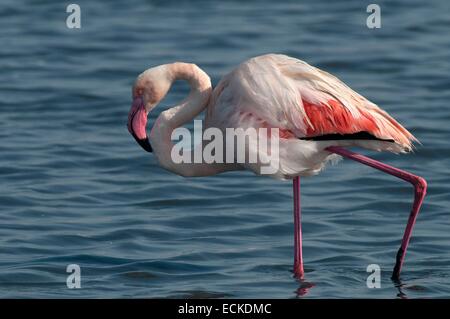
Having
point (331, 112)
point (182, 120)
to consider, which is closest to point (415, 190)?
point (331, 112)

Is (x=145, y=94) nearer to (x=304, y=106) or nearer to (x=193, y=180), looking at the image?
(x=304, y=106)

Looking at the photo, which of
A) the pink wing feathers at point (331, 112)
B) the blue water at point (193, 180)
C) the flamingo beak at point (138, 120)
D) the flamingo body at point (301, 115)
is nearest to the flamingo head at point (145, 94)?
the flamingo beak at point (138, 120)

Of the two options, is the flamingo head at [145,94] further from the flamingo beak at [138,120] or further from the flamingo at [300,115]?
the flamingo at [300,115]

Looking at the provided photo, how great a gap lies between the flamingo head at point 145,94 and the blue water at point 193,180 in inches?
37.3

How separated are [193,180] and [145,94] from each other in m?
3.07

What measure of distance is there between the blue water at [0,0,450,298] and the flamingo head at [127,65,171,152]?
0.95m

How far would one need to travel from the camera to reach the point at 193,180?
1088 centimetres

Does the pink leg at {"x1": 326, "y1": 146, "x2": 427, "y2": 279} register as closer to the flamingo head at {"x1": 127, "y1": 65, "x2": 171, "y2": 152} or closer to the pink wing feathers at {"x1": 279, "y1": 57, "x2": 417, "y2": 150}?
the pink wing feathers at {"x1": 279, "y1": 57, "x2": 417, "y2": 150}

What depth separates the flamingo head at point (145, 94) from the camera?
782 centimetres

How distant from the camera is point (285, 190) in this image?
1048cm

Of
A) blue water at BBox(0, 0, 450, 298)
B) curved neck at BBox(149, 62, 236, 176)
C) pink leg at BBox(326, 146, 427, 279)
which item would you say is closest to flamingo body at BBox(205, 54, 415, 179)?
pink leg at BBox(326, 146, 427, 279)

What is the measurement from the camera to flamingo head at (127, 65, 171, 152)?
25.7 feet

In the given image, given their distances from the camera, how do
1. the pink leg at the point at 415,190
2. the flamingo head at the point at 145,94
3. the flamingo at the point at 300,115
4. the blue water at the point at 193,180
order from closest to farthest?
the flamingo at the point at 300,115
the pink leg at the point at 415,190
the flamingo head at the point at 145,94
the blue water at the point at 193,180
